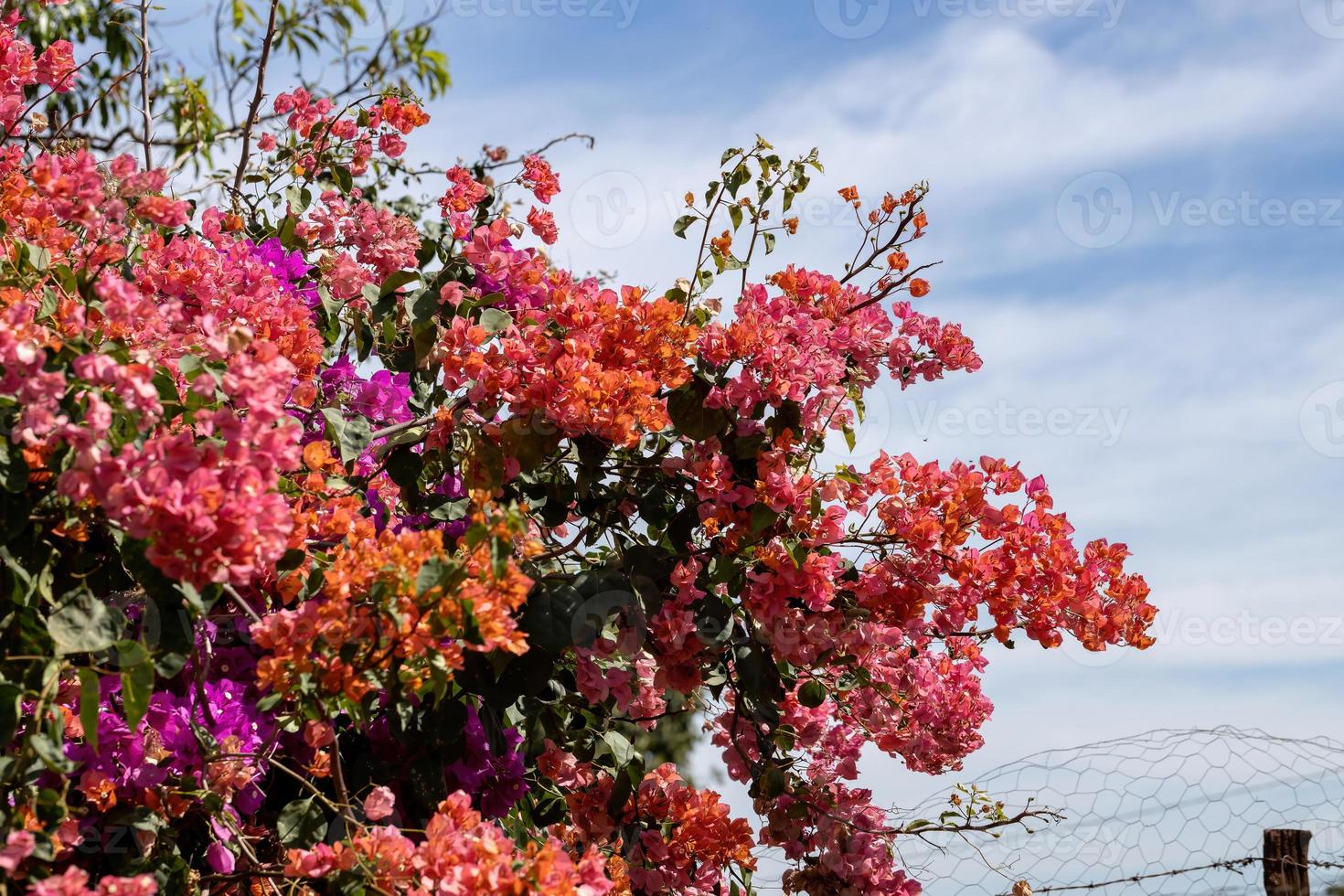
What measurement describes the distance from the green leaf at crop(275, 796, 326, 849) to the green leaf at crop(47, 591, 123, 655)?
520 millimetres

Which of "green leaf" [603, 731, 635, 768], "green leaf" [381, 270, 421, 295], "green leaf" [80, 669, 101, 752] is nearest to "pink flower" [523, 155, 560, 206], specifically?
"green leaf" [381, 270, 421, 295]

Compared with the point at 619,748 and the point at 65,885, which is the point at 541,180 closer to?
the point at 619,748

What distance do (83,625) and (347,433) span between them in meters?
0.63

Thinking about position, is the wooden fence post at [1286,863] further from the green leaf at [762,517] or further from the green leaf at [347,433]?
the green leaf at [347,433]

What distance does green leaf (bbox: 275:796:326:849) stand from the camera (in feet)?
6.21

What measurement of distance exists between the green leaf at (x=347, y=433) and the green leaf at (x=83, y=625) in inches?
21.8

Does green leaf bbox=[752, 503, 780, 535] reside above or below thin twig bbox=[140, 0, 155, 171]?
below

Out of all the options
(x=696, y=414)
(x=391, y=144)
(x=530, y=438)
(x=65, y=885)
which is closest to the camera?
(x=65, y=885)

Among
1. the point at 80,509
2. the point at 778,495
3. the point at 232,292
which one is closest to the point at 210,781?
the point at 80,509

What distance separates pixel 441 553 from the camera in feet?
5.15

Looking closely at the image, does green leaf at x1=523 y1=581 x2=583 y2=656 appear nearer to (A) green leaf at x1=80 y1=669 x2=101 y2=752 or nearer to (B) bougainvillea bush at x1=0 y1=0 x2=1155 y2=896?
(B) bougainvillea bush at x1=0 y1=0 x2=1155 y2=896

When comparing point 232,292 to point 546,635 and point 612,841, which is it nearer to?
point 546,635

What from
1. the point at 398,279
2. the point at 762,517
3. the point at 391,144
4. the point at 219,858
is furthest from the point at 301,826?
the point at 391,144

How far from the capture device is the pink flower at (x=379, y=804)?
1.75 m
